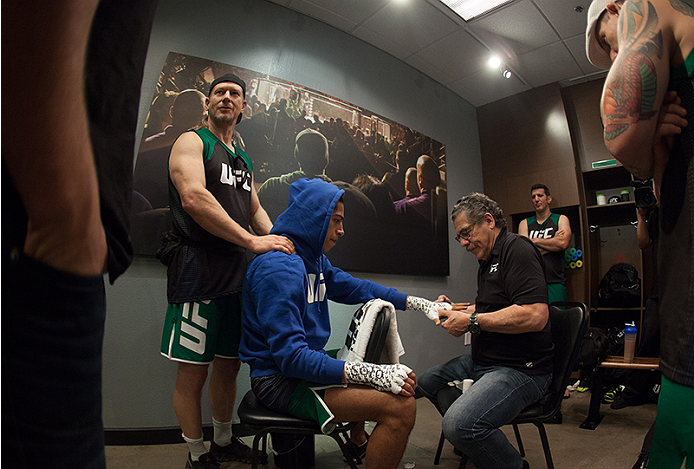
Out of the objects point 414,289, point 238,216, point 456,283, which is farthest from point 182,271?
point 456,283

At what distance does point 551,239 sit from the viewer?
11.8 ft

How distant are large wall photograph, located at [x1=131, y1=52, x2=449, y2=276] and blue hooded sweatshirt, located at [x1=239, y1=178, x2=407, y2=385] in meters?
1.09

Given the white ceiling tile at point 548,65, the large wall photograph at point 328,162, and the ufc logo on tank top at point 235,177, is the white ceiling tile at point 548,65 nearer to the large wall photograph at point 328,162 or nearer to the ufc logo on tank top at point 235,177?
the large wall photograph at point 328,162

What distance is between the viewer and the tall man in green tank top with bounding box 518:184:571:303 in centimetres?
359

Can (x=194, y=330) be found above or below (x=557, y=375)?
above

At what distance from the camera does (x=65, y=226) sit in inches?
11.0

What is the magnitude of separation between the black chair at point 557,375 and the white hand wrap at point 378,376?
1.98 ft

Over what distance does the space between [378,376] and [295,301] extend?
40 cm

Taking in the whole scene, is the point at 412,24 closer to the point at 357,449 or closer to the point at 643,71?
the point at 643,71

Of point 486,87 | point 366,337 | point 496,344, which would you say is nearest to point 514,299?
point 496,344

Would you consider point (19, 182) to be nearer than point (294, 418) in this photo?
Yes

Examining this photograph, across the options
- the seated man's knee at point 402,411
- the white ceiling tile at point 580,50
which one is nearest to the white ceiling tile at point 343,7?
the white ceiling tile at point 580,50

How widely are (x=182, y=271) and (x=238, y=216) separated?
388 mm

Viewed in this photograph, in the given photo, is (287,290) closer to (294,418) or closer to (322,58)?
(294,418)
